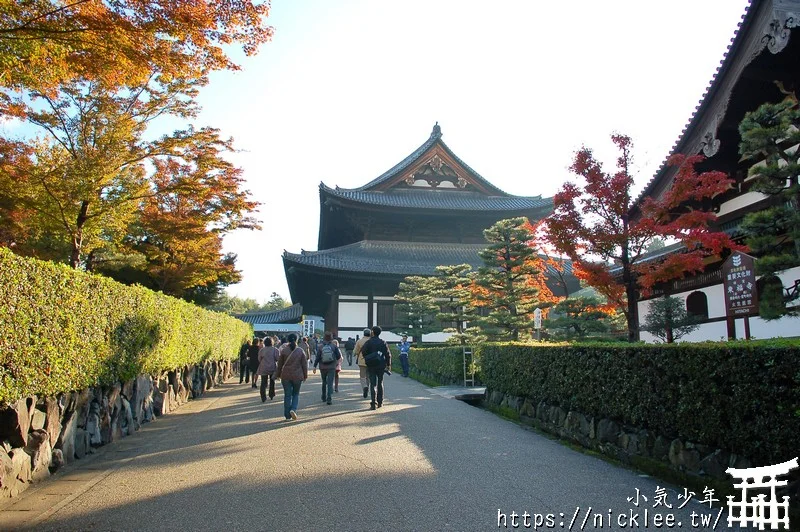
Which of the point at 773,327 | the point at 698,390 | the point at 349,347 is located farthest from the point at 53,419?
the point at 349,347

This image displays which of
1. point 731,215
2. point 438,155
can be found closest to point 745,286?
point 731,215

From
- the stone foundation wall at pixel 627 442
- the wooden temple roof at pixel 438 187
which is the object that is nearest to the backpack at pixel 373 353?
the stone foundation wall at pixel 627 442

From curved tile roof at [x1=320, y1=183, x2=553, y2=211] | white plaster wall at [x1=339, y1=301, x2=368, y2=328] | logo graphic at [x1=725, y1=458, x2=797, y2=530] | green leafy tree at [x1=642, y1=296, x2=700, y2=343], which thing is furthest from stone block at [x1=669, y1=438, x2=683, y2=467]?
curved tile roof at [x1=320, y1=183, x2=553, y2=211]

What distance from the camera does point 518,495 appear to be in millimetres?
4727

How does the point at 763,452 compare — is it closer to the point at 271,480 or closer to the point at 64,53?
the point at 271,480

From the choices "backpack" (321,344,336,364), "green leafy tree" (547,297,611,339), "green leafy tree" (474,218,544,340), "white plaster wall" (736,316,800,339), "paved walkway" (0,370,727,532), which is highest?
"green leafy tree" (474,218,544,340)

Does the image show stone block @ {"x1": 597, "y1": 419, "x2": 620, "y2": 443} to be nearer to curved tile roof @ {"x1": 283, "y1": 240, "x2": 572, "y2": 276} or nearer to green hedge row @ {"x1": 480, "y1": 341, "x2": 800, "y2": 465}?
green hedge row @ {"x1": 480, "y1": 341, "x2": 800, "y2": 465}

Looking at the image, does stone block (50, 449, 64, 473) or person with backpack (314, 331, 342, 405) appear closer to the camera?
stone block (50, 449, 64, 473)

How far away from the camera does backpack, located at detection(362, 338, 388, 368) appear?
34.0ft

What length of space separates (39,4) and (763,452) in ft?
29.2

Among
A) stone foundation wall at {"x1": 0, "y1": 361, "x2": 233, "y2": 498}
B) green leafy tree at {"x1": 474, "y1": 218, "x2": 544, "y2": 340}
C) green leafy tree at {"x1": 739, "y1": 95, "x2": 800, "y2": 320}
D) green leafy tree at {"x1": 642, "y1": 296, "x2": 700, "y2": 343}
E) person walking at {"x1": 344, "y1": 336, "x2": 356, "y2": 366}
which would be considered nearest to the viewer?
stone foundation wall at {"x1": 0, "y1": 361, "x2": 233, "y2": 498}

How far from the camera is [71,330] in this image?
5789 millimetres

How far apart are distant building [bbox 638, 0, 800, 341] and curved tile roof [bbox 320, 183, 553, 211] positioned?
17117mm

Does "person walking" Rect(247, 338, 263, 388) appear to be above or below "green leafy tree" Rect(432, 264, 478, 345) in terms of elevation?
below
